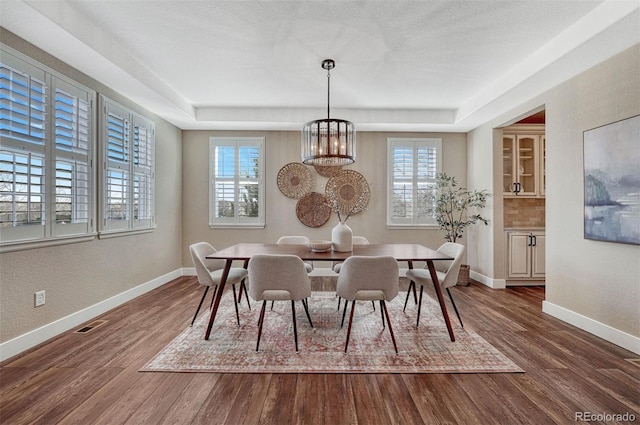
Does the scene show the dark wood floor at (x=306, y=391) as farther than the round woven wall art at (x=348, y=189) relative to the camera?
No

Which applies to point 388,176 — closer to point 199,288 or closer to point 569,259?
point 569,259

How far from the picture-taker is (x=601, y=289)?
278cm

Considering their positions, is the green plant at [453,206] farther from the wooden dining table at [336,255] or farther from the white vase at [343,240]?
the white vase at [343,240]

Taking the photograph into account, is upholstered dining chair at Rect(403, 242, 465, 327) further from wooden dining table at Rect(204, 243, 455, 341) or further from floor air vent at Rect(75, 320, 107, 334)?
floor air vent at Rect(75, 320, 107, 334)

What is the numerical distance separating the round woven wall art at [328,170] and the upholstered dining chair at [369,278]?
2.99m

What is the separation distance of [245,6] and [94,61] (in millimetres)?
1586

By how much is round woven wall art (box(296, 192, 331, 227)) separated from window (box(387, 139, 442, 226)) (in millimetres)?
1118

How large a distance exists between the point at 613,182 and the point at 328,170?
356 centimetres

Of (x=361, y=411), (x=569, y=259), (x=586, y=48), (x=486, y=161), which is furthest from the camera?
(x=486, y=161)

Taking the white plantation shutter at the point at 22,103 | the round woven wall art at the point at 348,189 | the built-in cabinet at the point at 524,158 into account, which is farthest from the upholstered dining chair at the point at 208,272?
the built-in cabinet at the point at 524,158

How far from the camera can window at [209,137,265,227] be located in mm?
5305

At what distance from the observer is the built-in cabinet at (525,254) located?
4.52 meters

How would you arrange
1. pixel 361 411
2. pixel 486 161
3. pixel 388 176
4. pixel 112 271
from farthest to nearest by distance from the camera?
1. pixel 388 176
2. pixel 486 161
3. pixel 112 271
4. pixel 361 411

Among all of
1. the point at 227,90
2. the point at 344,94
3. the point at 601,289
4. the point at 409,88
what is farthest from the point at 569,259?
the point at 227,90
